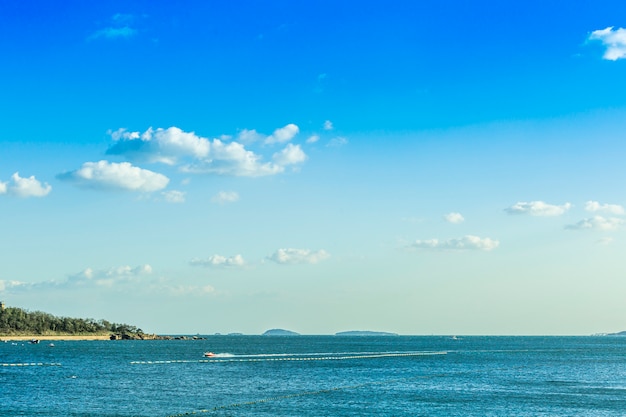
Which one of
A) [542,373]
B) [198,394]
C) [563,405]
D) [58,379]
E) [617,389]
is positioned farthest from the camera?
[542,373]

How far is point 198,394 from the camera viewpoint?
9650 cm

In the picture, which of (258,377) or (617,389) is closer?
(617,389)

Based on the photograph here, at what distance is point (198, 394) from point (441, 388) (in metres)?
38.0

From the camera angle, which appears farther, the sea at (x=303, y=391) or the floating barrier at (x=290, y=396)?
the sea at (x=303, y=391)

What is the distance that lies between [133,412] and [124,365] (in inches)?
3259

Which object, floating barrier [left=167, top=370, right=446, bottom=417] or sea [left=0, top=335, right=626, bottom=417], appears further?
sea [left=0, top=335, right=626, bottom=417]

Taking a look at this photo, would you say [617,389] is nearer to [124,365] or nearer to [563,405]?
[563,405]

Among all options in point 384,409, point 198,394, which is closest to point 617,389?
point 384,409

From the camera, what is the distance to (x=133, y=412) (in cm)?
7862

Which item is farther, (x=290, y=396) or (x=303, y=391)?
(x=303, y=391)

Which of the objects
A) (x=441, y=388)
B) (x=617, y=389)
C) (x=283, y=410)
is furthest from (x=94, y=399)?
(x=617, y=389)

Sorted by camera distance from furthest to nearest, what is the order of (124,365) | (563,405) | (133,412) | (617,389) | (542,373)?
1. (124,365)
2. (542,373)
3. (617,389)
4. (563,405)
5. (133,412)

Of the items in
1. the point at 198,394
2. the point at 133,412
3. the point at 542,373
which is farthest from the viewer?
the point at 542,373

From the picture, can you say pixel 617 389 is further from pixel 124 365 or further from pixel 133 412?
pixel 124 365
